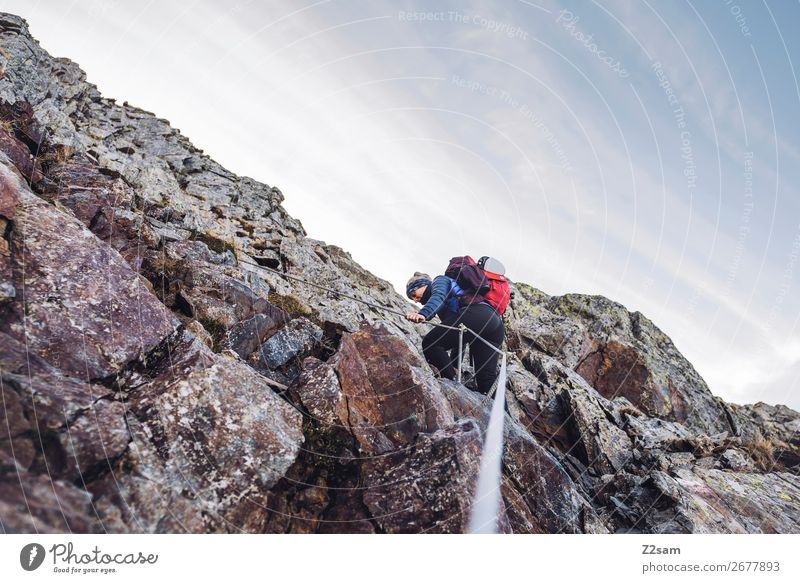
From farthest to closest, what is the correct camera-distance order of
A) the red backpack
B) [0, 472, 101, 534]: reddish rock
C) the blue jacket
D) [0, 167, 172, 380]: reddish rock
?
the red backpack, the blue jacket, [0, 167, 172, 380]: reddish rock, [0, 472, 101, 534]: reddish rock

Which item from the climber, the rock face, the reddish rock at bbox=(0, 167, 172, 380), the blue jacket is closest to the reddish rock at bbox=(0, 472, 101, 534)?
the rock face

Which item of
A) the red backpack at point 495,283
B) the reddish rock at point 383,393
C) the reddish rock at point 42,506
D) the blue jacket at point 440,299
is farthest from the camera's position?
the red backpack at point 495,283

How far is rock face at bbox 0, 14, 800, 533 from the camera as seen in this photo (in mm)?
3979

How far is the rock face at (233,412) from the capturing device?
3979 millimetres

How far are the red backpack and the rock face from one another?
2.89 metres

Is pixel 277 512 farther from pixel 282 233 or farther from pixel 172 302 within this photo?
pixel 282 233

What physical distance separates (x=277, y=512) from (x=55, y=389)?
2908mm

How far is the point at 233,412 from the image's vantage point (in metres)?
5.11

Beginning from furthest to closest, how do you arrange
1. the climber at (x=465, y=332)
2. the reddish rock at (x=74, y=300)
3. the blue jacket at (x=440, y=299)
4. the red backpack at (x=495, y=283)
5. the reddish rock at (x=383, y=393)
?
the red backpack at (x=495, y=283) → the climber at (x=465, y=332) → the blue jacket at (x=440, y=299) → the reddish rock at (x=383, y=393) → the reddish rock at (x=74, y=300)

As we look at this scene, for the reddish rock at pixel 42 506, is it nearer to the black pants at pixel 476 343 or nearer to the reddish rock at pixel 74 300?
the reddish rock at pixel 74 300

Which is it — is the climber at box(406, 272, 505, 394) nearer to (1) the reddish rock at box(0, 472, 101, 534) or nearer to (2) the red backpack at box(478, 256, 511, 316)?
(2) the red backpack at box(478, 256, 511, 316)

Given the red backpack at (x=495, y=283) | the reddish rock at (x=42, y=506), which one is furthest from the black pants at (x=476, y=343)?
the reddish rock at (x=42, y=506)

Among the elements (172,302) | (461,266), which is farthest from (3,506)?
(461,266)
